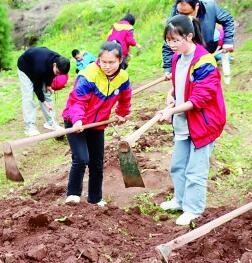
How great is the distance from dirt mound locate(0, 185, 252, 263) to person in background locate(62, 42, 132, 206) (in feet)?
1.35

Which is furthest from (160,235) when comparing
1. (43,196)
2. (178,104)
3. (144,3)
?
(144,3)

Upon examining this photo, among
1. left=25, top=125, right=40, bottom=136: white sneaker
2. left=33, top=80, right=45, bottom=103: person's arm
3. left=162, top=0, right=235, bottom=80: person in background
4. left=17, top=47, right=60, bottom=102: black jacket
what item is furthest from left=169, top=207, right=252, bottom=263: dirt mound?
left=25, top=125, right=40, bottom=136: white sneaker

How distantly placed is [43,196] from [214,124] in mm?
2300

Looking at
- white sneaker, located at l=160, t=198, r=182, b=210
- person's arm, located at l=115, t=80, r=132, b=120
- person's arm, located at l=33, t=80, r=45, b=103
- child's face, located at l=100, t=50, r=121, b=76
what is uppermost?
child's face, located at l=100, t=50, r=121, b=76

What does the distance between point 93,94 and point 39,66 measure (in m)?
3.24

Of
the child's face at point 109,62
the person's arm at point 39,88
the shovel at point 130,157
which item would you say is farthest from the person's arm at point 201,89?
the person's arm at point 39,88

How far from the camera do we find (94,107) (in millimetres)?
5199

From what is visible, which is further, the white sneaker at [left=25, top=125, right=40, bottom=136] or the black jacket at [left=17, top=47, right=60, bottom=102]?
the white sneaker at [left=25, top=125, right=40, bottom=136]

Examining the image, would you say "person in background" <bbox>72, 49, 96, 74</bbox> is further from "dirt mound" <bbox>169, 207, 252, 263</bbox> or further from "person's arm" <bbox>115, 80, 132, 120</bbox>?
"dirt mound" <bbox>169, 207, 252, 263</bbox>

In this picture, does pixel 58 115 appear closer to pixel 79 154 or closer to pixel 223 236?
pixel 79 154

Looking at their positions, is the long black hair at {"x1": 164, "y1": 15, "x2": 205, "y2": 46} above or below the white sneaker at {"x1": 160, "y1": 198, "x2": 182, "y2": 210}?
above

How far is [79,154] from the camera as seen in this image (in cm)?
524

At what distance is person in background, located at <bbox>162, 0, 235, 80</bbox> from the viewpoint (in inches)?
228

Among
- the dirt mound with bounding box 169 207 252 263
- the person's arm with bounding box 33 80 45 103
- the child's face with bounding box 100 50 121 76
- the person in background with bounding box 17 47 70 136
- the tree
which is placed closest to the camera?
the dirt mound with bounding box 169 207 252 263
